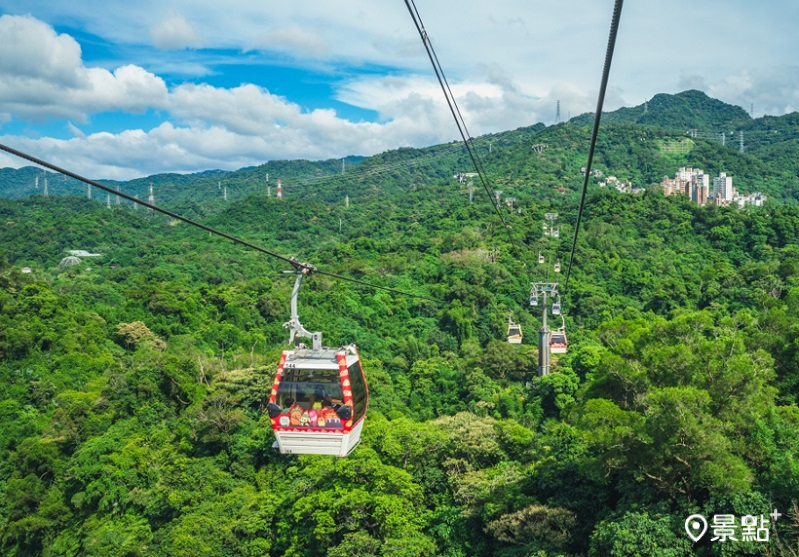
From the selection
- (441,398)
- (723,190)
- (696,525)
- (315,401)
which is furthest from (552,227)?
(315,401)

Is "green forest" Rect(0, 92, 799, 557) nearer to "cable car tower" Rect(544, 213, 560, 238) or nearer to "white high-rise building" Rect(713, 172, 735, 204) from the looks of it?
"cable car tower" Rect(544, 213, 560, 238)

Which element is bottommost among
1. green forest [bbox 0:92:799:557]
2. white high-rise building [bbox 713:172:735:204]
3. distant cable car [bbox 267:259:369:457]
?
green forest [bbox 0:92:799:557]

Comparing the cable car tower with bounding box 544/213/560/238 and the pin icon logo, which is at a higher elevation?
the cable car tower with bounding box 544/213/560/238

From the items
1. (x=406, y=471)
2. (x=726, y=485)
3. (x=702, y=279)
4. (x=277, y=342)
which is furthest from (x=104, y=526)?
(x=702, y=279)

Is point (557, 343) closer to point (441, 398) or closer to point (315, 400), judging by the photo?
point (441, 398)

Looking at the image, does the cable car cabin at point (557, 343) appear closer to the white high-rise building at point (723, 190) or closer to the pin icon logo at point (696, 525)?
the pin icon logo at point (696, 525)

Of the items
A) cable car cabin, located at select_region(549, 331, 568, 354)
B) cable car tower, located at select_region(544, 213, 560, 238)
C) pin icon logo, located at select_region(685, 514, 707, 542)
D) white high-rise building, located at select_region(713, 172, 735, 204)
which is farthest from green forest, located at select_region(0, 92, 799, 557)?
white high-rise building, located at select_region(713, 172, 735, 204)

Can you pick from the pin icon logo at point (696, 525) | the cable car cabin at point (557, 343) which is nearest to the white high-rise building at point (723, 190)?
the cable car cabin at point (557, 343)
